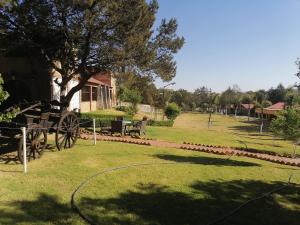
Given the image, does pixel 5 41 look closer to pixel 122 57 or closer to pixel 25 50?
pixel 25 50

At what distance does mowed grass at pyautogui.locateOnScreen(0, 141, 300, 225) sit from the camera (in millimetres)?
7631

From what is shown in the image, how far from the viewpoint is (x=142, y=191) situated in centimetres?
951

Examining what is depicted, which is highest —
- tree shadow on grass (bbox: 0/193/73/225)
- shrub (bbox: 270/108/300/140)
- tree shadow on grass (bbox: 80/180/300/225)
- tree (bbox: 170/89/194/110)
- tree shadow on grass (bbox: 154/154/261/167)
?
tree (bbox: 170/89/194/110)

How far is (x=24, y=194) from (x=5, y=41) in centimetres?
1412

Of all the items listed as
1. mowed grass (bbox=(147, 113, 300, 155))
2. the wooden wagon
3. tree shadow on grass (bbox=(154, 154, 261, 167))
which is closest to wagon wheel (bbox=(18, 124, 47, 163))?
the wooden wagon

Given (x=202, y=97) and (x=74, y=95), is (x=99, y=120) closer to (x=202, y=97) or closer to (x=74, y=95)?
(x=74, y=95)

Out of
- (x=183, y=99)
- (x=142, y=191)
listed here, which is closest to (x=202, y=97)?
(x=183, y=99)

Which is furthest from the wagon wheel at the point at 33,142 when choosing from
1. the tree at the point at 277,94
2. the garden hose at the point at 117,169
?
the tree at the point at 277,94

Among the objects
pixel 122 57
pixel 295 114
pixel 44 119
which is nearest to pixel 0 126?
pixel 44 119

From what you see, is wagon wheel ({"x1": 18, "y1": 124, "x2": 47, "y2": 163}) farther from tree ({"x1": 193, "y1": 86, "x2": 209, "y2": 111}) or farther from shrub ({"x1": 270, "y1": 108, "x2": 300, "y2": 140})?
tree ({"x1": 193, "y1": 86, "x2": 209, "y2": 111})

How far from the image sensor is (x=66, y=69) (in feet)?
71.9

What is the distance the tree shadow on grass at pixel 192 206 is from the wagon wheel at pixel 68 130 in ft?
17.4

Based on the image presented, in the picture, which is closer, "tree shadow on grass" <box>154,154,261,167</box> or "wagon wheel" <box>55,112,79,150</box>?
"wagon wheel" <box>55,112,79,150</box>

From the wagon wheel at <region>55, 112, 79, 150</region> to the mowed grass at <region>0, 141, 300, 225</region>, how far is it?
63 cm
